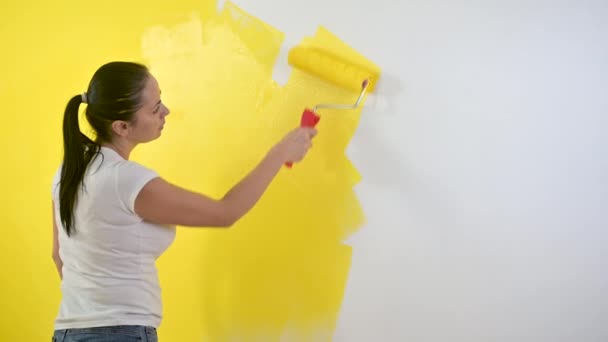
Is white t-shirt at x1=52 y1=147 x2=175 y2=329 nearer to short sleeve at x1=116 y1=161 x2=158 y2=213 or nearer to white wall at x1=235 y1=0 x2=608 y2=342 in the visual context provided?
short sleeve at x1=116 y1=161 x2=158 y2=213

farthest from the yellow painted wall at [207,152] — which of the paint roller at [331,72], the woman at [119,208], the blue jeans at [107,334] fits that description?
the blue jeans at [107,334]

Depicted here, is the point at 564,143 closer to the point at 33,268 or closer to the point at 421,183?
the point at 421,183

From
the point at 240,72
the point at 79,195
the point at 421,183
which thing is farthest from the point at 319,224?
the point at 79,195

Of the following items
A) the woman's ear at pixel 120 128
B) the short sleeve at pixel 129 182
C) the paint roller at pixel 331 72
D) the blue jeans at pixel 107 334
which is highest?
the paint roller at pixel 331 72

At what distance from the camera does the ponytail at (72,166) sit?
100cm

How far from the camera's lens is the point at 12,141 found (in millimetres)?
1521

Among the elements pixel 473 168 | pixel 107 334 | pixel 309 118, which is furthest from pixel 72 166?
pixel 473 168

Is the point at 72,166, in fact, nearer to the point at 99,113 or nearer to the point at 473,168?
the point at 99,113

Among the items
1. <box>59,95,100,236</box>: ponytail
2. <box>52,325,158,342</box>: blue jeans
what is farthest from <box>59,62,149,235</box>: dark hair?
<box>52,325,158,342</box>: blue jeans

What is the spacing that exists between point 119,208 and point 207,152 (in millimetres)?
371

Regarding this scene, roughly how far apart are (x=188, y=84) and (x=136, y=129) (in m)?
0.30

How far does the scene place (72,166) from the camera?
101 cm

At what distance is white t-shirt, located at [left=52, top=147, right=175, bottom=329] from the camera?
3.15 feet

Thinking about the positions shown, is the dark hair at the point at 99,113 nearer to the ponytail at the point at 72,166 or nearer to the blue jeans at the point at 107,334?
the ponytail at the point at 72,166
